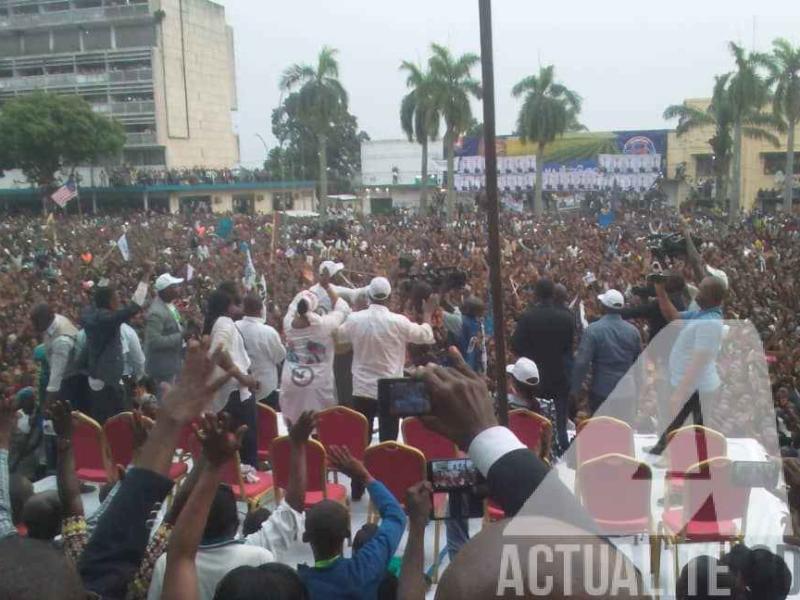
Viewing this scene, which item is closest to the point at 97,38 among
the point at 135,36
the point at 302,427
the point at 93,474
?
the point at 135,36

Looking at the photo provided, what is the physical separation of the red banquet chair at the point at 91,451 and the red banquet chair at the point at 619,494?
275 centimetres

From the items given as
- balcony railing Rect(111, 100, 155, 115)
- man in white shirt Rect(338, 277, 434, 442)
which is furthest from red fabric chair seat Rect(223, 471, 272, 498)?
balcony railing Rect(111, 100, 155, 115)

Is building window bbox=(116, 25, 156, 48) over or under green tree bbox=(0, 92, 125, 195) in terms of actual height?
over

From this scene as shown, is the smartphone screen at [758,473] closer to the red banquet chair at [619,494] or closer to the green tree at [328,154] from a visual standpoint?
the red banquet chair at [619,494]

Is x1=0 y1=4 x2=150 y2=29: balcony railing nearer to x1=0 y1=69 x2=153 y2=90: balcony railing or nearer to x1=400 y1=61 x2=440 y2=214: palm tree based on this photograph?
x1=0 y1=69 x2=153 y2=90: balcony railing

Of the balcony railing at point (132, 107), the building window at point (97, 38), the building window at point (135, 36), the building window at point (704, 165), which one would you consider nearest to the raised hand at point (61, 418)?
the building window at point (704, 165)

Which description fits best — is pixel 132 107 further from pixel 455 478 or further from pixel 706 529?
pixel 455 478

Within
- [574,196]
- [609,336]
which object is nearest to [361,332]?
[609,336]

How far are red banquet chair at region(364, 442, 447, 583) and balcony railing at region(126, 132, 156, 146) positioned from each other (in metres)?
57.5

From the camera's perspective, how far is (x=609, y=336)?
5.46 metres

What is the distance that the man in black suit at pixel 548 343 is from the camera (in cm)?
556

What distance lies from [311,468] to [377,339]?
46.9 inches

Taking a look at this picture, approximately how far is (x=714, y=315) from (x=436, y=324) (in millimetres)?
3380

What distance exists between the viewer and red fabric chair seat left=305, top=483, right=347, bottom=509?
13.8 ft
